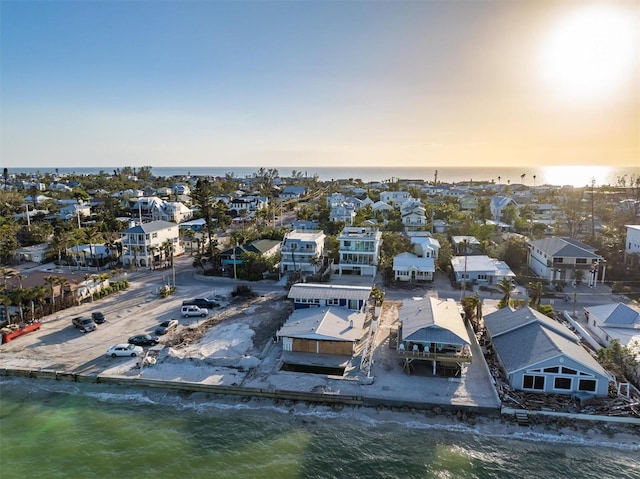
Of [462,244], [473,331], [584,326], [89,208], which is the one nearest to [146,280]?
[473,331]

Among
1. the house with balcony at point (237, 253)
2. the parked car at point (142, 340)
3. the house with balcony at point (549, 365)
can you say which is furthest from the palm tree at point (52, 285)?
the house with balcony at point (549, 365)

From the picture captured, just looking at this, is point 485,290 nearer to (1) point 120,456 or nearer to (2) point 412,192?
(1) point 120,456

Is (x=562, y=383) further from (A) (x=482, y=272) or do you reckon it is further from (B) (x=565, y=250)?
(B) (x=565, y=250)

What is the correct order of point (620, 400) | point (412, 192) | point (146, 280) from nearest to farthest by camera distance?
point (620, 400), point (146, 280), point (412, 192)

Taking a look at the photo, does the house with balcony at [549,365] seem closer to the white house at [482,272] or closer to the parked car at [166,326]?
the white house at [482,272]

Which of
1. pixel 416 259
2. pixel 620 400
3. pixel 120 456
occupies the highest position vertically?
pixel 416 259

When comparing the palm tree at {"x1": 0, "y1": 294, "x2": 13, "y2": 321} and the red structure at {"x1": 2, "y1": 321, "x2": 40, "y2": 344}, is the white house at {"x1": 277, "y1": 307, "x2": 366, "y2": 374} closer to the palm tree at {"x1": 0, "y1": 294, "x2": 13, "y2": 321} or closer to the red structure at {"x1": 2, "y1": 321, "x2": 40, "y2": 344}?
the red structure at {"x1": 2, "y1": 321, "x2": 40, "y2": 344}

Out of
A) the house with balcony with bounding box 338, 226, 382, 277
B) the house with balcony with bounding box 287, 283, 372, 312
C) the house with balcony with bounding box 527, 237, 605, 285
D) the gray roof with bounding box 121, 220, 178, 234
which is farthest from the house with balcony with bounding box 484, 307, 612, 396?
the gray roof with bounding box 121, 220, 178, 234

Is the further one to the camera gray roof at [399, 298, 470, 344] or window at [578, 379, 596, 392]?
gray roof at [399, 298, 470, 344]
